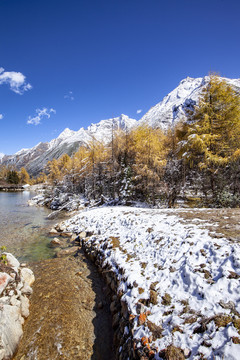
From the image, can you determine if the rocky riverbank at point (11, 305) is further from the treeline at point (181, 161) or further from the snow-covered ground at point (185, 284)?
the treeline at point (181, 161)

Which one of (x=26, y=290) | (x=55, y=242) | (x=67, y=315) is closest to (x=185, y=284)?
(x=67, y=315)

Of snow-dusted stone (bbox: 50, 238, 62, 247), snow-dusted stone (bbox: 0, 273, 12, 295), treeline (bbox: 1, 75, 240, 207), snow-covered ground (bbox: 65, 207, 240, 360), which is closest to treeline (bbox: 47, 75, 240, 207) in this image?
treeline (bbox: 1, 75, 240, 207)

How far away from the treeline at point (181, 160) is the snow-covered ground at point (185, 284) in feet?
29.5

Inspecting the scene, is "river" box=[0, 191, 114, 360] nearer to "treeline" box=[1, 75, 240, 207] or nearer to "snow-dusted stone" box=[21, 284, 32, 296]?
"snow-dusted stone" box=[21, 284, 32, 296]

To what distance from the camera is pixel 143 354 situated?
327 centimetres

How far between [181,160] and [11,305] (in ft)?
70.8

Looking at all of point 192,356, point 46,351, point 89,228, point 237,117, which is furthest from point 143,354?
point 237,117

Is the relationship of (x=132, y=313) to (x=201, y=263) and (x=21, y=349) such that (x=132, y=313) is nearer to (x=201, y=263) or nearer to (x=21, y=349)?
(x=201, y=263)

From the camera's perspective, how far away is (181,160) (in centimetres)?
2175

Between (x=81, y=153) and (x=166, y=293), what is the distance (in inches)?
1472

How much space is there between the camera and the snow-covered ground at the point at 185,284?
122 inches

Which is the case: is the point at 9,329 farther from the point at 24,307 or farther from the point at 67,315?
the point at 67,315

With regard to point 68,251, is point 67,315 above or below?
above

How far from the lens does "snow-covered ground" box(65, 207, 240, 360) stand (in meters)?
3.09
